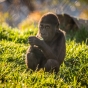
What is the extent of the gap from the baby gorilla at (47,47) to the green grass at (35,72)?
0.16 m

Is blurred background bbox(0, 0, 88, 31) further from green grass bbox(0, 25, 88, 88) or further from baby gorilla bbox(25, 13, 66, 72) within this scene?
baby gorilla bbox(25, 13, 66, 72)

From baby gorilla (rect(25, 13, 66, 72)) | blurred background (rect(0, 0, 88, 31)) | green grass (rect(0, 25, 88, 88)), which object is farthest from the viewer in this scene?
blurred background (rect(0, 0, 88, 31))

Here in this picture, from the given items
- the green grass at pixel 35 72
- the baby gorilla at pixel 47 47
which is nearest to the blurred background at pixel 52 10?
the green grass at pixel 35 72

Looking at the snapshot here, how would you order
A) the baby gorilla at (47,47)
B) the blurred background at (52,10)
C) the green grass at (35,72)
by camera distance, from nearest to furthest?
the green grass at (35,72) < the baby gorilla at (47,47) < the blurred background at (52,10)

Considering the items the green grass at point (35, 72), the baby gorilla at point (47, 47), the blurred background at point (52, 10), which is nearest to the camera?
the green grass at point (35, 72)

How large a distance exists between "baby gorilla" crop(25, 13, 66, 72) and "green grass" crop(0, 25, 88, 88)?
0.16 m

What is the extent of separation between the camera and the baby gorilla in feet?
17.3

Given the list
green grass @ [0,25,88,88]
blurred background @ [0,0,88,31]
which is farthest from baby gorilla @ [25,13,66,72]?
blurred background @ [0,0,88,31]

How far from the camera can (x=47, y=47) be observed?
5.26 meters

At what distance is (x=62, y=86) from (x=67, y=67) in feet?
4.56

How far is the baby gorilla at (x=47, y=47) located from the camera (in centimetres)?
528

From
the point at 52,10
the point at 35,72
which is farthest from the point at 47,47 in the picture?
the point at 52,10

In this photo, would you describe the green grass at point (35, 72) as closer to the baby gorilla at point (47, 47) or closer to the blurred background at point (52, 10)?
the baby gorilla at point (47, 47)

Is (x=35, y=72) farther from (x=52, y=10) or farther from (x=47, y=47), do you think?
(x=52, y=10)
